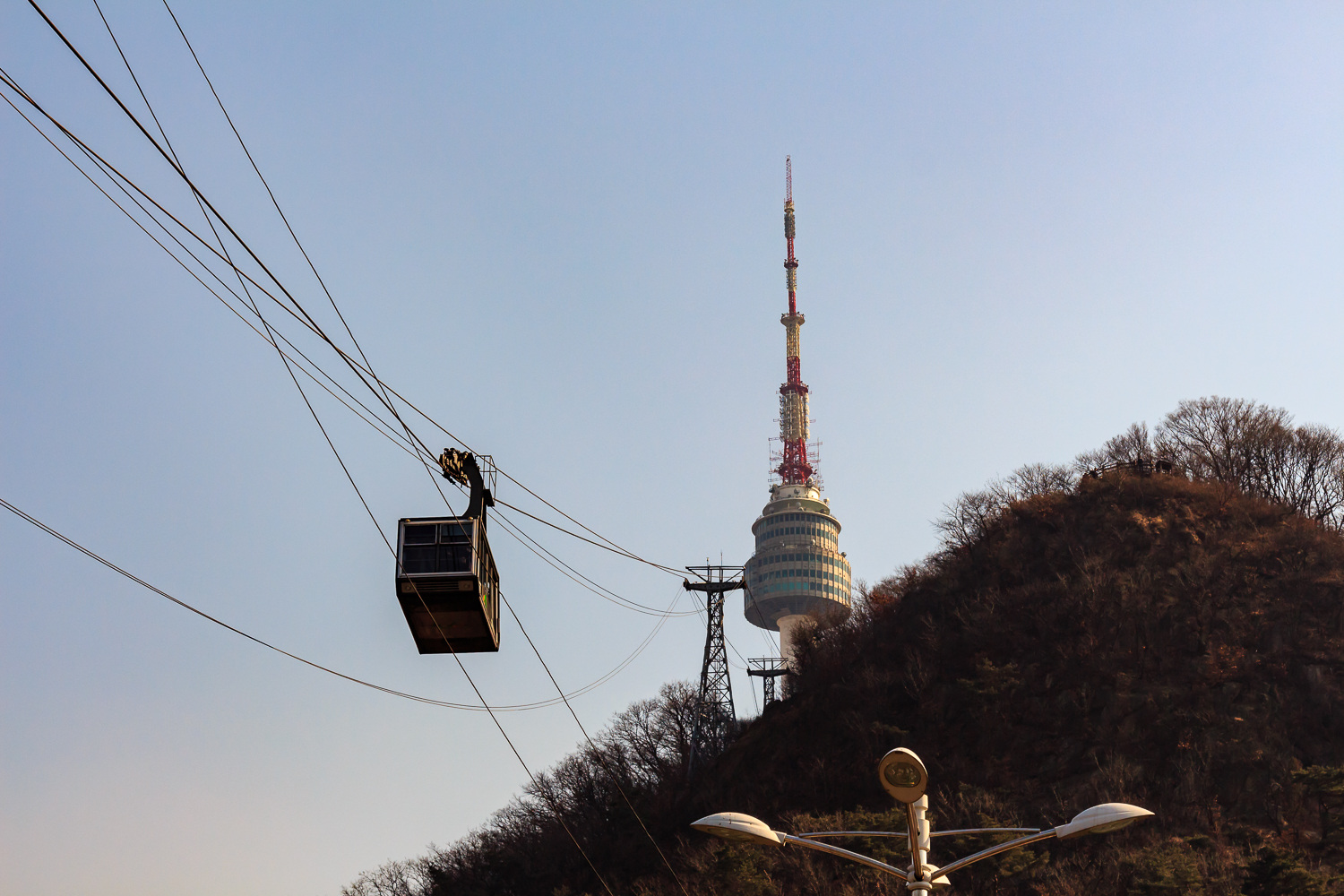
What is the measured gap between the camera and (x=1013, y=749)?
220 feet

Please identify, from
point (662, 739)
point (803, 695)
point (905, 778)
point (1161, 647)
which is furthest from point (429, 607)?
point (662, 739)

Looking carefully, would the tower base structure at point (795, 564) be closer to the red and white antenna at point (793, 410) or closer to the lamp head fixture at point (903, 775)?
the red and white antenna at point (793, 410)

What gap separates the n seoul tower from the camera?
5935 inches

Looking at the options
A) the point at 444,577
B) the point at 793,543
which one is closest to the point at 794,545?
the point at 793,543


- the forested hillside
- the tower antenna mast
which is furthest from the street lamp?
the tower antenna mast

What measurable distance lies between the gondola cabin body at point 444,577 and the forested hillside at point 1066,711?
30.3 metres

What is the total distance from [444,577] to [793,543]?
133 m

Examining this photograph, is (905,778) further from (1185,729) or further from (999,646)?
(999,646)

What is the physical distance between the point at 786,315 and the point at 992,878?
117 m

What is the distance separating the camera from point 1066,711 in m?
67.9

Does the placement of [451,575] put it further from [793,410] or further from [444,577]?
[793,410]

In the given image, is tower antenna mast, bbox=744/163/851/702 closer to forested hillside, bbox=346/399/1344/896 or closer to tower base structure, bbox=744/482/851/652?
tower base structure, bbox=744/482/851/652

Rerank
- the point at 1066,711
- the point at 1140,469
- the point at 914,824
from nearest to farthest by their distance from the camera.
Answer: the point at 914,824, the point at 1066,711, the point at 1140,469

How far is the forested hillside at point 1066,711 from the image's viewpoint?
175 feet
